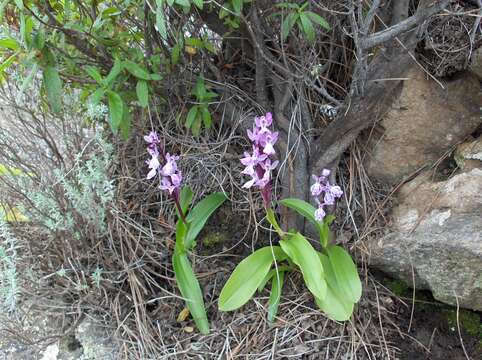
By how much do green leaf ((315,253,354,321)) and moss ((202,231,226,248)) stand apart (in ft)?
1.40

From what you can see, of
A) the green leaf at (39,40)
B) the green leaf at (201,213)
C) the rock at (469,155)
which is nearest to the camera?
the green leaf at (39,40)

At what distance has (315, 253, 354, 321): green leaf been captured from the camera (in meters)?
1.45

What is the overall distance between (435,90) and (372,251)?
1.85 ft

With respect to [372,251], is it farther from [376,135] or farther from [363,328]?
[376,135]

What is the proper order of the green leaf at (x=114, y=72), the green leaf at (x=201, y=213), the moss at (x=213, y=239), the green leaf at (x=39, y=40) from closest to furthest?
the green leaf at (x=39, y=40)
the green leaf at (x=114, y=72)
the green leaf at (x=201, y=213)
the moss at (x=213, y=239)

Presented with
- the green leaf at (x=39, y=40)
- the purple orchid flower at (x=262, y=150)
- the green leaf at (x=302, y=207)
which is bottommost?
the green leaf at (x=302, y=207)

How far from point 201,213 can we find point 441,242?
764 millimetres

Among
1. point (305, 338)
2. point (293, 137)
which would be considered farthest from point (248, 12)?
point (305, 338)

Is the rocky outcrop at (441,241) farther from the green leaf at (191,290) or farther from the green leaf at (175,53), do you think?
the green leaf at (175,53)

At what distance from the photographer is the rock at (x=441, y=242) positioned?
4.89 feet

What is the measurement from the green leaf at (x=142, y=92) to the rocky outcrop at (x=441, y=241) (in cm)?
86

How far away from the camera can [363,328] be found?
1.55 meters

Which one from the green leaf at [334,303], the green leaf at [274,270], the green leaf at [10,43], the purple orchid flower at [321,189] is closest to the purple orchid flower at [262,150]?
the purple orchid flower at [321,189]

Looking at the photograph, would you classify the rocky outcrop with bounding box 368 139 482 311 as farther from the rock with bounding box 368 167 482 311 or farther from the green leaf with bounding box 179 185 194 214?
the green leaf with bounding box 179 185 194 214
